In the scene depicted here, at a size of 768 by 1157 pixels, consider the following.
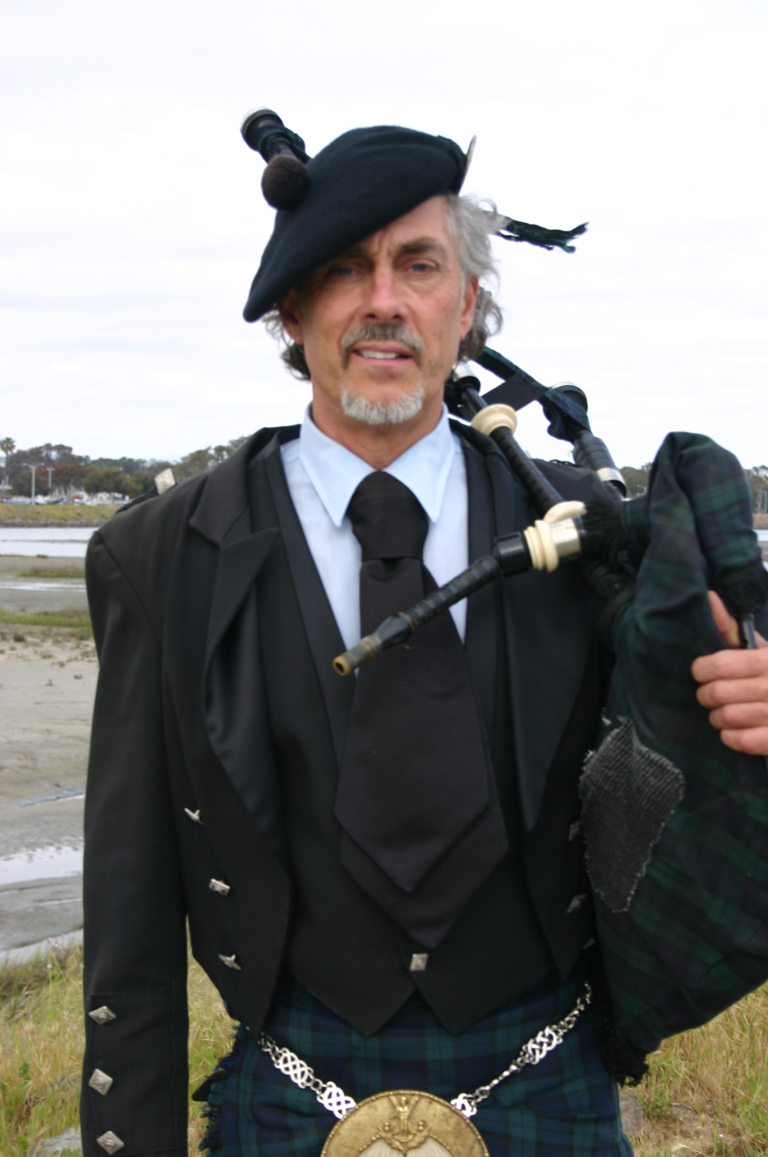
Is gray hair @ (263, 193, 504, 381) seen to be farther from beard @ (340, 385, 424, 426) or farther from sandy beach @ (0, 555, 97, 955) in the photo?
sandy beach @ (0, 555, 97, 955)

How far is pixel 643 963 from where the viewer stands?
1823 mm

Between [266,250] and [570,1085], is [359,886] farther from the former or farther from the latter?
[266,250]

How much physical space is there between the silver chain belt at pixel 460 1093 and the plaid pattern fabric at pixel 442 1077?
0.03 feet

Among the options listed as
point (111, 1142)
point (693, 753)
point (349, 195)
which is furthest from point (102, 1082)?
point (349, 195)

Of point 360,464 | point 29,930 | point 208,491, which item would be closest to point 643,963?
point 360,464

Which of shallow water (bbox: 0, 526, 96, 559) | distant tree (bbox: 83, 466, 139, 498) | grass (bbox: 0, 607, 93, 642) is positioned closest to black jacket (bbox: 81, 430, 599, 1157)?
grass (bbox: 0, 607, 93, 642)

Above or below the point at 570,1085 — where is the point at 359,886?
above

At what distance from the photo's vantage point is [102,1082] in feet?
6.46

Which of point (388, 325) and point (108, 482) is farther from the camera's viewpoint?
point (108, 482)

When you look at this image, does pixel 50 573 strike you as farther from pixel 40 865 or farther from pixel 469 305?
pixel 469 305

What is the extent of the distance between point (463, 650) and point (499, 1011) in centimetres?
63

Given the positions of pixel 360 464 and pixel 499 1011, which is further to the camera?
pixel 360 464

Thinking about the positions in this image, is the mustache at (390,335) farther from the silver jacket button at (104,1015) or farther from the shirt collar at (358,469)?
the silver jacket button at (104,1015)

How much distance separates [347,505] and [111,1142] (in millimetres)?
1223
